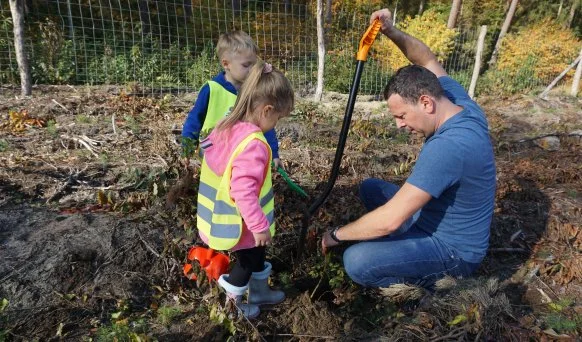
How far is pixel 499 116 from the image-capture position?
8586mm

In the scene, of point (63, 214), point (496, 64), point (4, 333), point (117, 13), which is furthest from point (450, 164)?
point (496, 64)

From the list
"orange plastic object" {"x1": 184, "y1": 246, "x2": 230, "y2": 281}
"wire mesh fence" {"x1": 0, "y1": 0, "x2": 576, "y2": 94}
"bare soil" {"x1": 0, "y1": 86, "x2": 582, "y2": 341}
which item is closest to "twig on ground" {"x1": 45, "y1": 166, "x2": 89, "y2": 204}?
"bare soil" {"x1": 0, "y1": 86, "x2": 582, "y2": 341}

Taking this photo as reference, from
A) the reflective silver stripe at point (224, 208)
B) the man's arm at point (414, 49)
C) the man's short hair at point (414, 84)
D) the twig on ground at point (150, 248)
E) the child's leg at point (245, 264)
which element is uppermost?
the man's arm at point (414, 49)

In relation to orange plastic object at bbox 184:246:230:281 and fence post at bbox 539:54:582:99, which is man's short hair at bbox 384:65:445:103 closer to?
orange plastic object at bbox 184:246:230:281

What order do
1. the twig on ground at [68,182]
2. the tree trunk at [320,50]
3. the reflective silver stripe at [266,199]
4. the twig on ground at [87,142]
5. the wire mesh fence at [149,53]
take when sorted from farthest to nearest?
the wire mesh fence at [149,53], the tree trunk at [320,50], the twig on ground at [87,142], the twig on ground at [68,182], the reflective silver stripe at [266,199]

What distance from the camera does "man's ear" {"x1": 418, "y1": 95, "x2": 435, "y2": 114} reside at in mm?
2275

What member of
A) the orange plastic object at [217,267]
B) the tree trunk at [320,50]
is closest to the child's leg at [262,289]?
the orange plastic object at [217,267]

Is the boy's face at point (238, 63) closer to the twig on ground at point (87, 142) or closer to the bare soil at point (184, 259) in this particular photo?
the bare soil at point (184, 259)

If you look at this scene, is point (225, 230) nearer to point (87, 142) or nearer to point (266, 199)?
point (266, 199)

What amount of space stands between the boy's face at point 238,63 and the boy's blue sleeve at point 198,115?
20 cm

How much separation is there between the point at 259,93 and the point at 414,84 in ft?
2.78

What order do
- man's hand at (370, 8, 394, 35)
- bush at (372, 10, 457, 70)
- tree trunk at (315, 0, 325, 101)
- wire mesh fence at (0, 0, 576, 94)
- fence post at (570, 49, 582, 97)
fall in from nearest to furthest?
man's hand at (370, 8, 394, 35) < tree trunk at (315, 0, 325, 101) < wire mesh fence at (0, 0, 576, 94) < fence post at (570, 49, 582, 97) < bush at (372, 10, 457, 70)

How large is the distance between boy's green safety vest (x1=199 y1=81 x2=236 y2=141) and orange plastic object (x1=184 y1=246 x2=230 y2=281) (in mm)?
897

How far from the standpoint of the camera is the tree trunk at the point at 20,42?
6035mm
